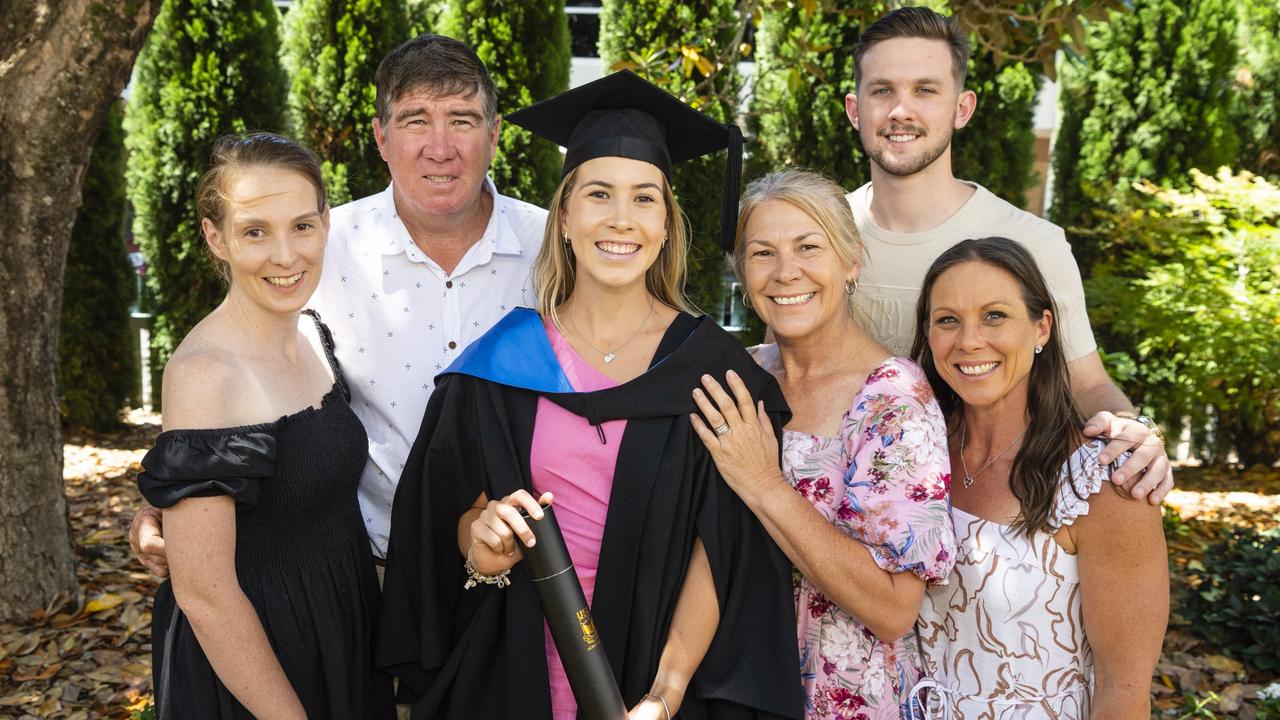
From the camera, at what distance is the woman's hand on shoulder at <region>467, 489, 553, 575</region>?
1820 mm

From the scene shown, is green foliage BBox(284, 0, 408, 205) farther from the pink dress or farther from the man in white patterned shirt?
the pink dress

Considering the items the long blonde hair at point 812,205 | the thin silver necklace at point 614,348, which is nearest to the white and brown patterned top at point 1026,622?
the long blonde hair at point 812,205

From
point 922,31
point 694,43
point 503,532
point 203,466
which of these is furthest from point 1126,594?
point 694,43

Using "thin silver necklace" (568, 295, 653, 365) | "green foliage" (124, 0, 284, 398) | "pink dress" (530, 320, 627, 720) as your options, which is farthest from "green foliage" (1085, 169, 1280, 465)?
"green foliage" (124, 0, 284, 398)

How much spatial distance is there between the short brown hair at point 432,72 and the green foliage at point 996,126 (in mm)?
4579

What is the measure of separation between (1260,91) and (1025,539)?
279 inches

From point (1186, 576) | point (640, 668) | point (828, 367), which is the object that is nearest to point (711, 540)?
point (640, 668)

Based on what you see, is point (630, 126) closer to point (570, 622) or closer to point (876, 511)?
point (876, 511)

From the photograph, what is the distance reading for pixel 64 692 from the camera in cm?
377

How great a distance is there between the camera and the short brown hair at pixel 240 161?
6.98ft

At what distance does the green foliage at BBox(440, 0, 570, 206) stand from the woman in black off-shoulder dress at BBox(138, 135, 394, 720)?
490 centimetres

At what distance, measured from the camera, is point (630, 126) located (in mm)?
2254

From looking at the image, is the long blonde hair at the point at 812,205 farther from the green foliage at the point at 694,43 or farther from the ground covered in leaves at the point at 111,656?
the green foliage at the point at 694,43

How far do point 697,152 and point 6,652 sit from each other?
3.46 metres
